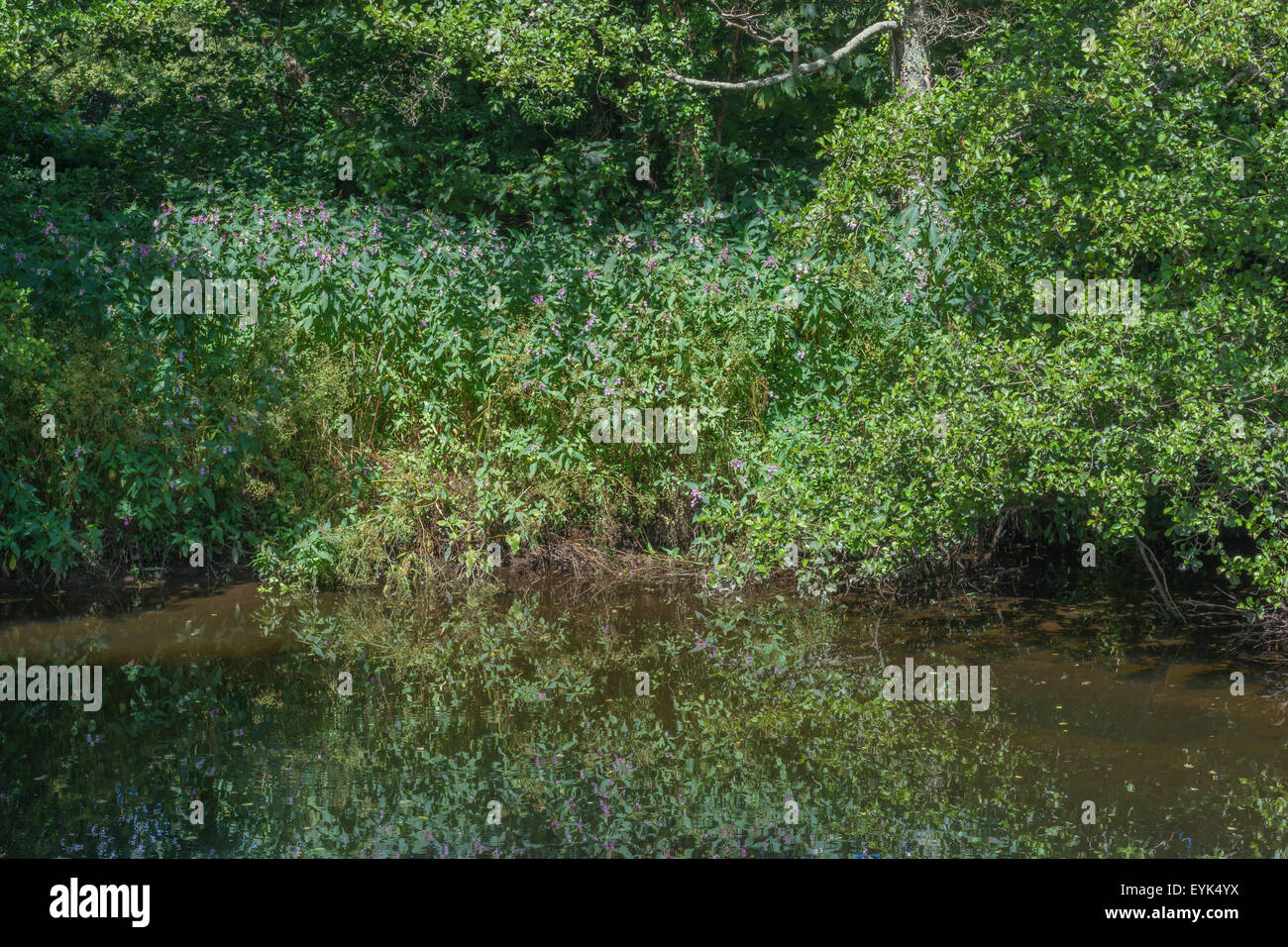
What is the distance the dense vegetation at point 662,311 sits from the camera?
631 cm

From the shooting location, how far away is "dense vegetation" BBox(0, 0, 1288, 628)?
20.7 feet

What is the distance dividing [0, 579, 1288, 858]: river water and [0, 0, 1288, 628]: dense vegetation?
518 millimetres

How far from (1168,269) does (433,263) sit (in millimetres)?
4629

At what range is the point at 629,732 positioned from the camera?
6.10 meters

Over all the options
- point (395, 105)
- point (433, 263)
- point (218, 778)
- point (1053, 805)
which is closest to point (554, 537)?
point (433, 263)

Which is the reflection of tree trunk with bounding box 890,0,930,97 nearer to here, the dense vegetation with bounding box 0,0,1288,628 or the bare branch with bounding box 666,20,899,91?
the bare branch with bounding box 666,20,899,91

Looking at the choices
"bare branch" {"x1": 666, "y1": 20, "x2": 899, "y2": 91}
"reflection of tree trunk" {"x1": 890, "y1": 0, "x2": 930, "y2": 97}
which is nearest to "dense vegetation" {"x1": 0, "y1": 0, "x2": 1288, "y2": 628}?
"bare branch" {"x1": 666, "y1": 20, "x2": 899, "y2": 91}

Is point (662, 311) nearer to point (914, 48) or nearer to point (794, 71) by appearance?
point (914, 48)

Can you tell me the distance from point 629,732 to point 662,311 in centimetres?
345

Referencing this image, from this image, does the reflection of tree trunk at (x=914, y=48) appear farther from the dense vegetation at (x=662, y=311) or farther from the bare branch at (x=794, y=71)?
the dense vegetation at (x=662, y=311)

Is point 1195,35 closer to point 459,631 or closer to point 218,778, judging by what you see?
point 459,631

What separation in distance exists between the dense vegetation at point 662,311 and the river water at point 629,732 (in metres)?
0.52

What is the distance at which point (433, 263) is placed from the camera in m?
8.87

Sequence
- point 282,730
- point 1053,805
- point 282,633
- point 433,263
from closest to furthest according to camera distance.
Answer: point 1053,805
point 282,730
point 282,633
point 433,263
